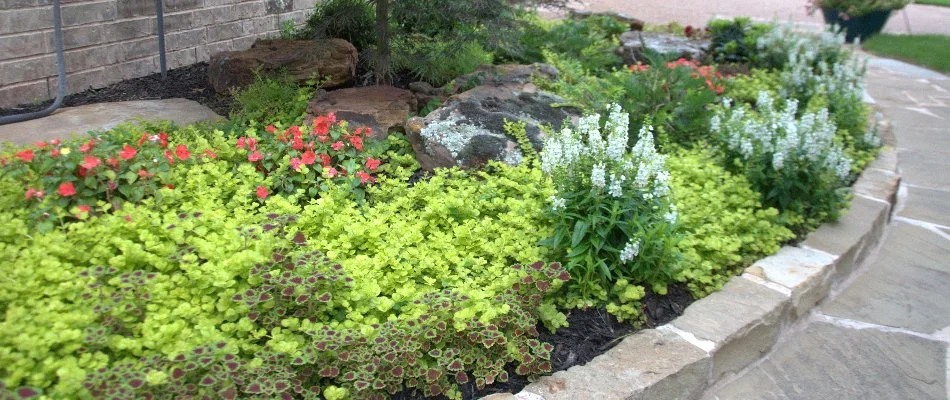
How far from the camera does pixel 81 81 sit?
5.73 meters

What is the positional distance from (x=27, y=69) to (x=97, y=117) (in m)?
0.73

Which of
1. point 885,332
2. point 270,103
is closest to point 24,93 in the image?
point 270,103

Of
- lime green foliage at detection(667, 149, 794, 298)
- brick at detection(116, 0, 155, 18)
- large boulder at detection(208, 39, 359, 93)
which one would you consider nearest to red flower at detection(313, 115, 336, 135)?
large boulder at detection(208, 39, 359, 93)

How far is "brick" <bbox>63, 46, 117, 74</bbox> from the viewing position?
222 inches

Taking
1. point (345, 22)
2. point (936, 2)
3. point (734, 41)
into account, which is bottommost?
→ point (734, 41)

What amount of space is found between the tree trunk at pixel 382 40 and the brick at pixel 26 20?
223 cm

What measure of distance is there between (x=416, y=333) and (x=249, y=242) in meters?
0.79

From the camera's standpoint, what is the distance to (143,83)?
6.07 metres

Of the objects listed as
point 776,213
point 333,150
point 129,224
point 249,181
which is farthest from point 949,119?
point 129,224

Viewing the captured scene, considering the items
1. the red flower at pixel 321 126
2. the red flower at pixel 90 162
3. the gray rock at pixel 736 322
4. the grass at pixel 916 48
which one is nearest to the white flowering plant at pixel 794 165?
the gray rock at pixel 736 322

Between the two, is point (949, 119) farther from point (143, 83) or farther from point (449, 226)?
point (143, 83)

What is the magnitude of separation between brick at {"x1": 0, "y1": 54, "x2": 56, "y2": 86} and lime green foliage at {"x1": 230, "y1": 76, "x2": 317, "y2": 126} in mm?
1401

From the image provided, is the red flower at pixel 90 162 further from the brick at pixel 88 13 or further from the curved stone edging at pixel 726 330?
the brick at pixel 88 13

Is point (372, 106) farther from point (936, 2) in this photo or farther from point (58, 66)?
point (936, 2)
